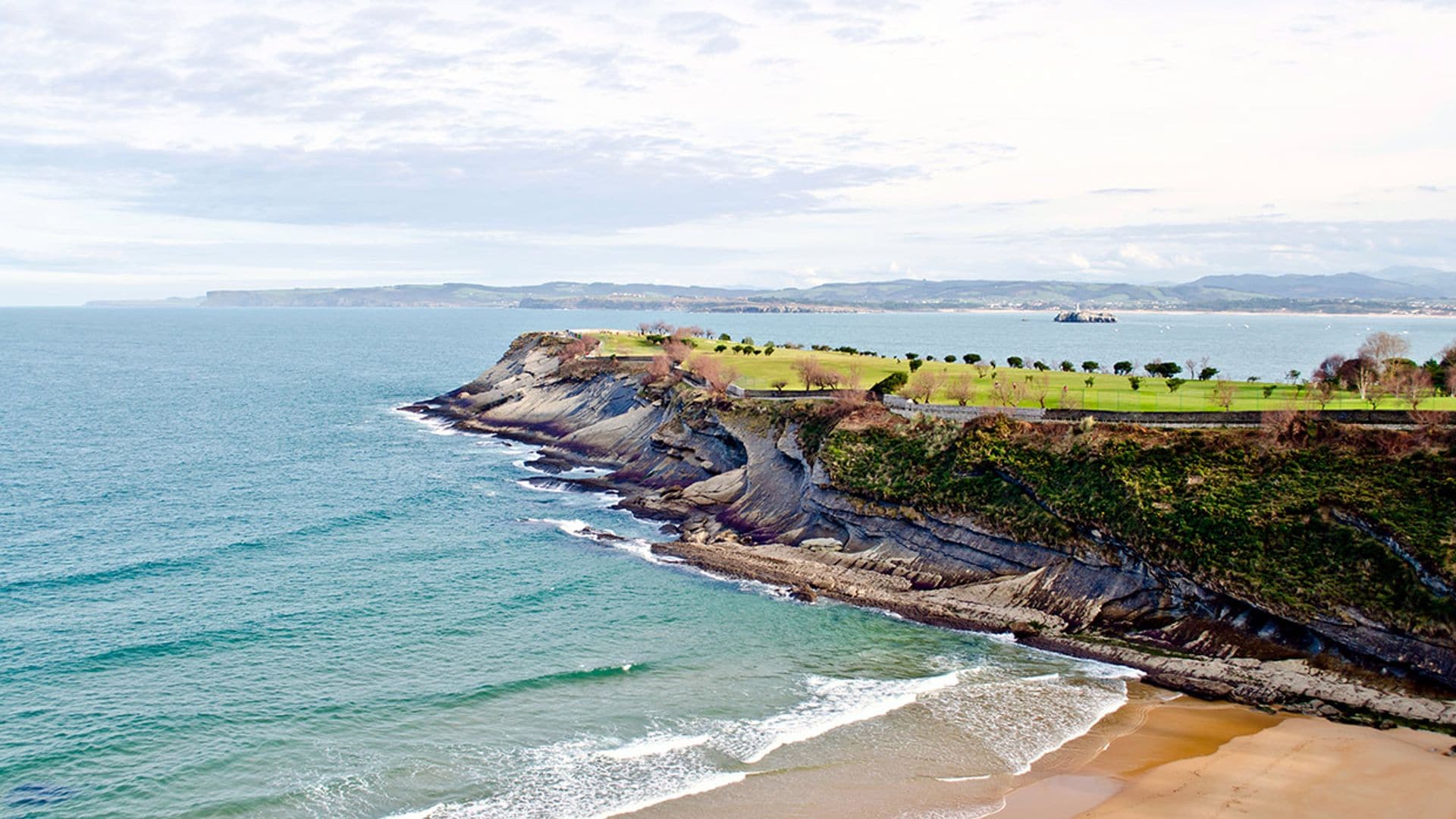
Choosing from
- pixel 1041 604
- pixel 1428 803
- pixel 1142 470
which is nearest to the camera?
pixel 1428 803

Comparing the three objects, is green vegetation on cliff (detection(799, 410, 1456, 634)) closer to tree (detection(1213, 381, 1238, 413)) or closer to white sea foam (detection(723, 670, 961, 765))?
tree (detection(1213, 381, 1238, 413))

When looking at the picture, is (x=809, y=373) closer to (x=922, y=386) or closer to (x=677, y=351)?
(x=922, y=386)

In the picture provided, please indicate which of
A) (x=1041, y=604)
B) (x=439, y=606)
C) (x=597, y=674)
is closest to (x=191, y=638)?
(x=439, y=606)

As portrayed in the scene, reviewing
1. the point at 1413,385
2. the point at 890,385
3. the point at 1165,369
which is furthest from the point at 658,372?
the point at 1413,385

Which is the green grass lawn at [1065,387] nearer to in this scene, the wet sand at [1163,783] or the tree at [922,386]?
the tree at [922,386]

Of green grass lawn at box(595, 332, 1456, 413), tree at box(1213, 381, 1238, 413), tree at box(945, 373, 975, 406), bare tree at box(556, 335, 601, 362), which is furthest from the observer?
bare tree at box(556, 335, 601, 362)

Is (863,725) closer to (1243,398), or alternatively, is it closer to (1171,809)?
(1171,809)

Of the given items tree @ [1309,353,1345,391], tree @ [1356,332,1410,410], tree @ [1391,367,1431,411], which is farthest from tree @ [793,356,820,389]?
tree @ [1391,367,1431,411]

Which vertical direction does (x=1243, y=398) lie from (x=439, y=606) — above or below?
above
